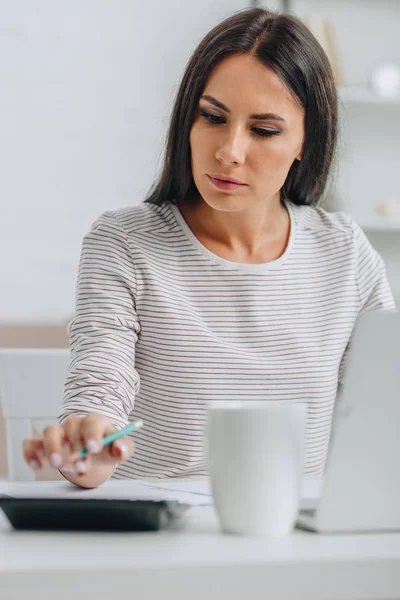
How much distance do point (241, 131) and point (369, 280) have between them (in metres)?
0.39

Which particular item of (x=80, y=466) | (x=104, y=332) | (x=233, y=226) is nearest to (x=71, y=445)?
(x=80, y=466)

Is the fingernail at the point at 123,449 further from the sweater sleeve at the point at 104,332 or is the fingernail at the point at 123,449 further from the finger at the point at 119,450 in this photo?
the sweater sleeve at the point at 104,332

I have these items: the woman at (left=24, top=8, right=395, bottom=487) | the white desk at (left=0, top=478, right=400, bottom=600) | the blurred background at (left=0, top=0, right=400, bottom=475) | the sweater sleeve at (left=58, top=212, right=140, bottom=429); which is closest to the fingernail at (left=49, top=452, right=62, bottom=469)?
the white desk at (left=0, top=478, right=400, bottom=600)

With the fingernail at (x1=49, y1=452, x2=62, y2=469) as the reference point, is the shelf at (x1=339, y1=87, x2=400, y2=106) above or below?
above

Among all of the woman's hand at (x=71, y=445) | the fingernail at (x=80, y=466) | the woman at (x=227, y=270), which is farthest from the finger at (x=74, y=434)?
the woman at (x=227, y=270)

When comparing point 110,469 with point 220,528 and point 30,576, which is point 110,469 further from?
point 30,576

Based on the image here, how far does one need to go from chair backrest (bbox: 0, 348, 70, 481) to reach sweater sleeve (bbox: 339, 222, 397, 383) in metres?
0.45

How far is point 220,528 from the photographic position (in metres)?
0.62

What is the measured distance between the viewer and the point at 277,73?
49.2 inches

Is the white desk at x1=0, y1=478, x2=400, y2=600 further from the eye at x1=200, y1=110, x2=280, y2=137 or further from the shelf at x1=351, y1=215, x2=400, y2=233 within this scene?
the shelf at x1=351, y1=215, x2=400, y2=233

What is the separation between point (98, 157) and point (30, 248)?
0.41 m

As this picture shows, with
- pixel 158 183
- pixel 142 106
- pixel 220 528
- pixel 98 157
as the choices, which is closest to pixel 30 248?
pixel 98 157

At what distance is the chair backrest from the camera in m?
1.28

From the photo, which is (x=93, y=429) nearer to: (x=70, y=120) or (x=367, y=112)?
(x=70, y=120)
